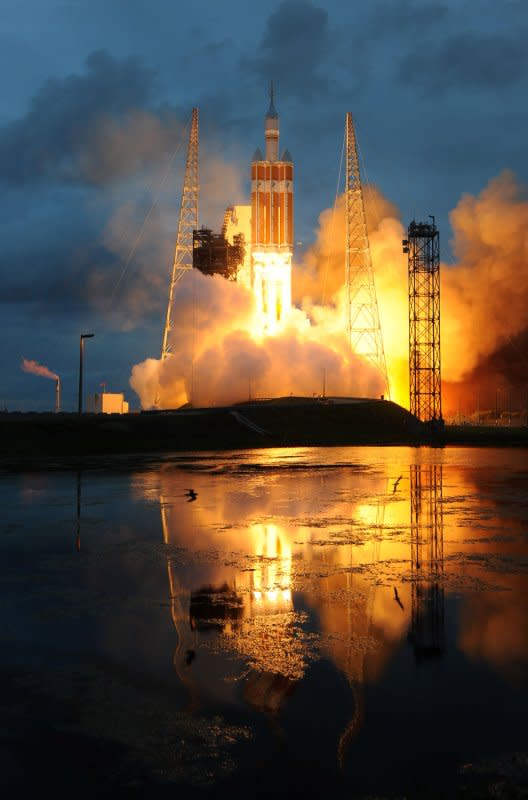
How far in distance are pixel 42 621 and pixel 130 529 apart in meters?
8.29

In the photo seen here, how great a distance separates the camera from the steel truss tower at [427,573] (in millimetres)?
10156

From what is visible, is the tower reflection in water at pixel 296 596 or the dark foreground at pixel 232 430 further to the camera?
the dark foreground at pixel 232 430

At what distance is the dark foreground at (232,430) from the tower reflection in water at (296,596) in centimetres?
3170

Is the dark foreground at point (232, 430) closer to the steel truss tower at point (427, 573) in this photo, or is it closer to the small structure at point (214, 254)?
the small structure at point (214, 254)

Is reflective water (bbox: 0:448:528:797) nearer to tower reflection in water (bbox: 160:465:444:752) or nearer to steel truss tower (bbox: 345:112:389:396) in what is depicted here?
tower reflection in water (bbox: 160:465:444:752)

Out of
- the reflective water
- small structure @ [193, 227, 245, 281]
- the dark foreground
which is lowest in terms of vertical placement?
the reflective water

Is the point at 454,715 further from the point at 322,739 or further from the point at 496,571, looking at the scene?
the point at 496,571

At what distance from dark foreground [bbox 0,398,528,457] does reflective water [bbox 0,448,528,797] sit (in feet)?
105

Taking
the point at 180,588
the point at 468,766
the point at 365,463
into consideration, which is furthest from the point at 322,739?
the point at 365,463

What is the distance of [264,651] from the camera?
31.6 ft

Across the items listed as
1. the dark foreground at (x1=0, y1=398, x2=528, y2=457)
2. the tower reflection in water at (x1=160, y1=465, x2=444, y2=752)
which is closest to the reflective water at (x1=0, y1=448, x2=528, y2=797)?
the tower reflection in water at (x1=160, y1=465, x2=444, y2=752)

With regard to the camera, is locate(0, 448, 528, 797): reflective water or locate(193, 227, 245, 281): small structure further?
locate(193, 227, 245, 281): small structure

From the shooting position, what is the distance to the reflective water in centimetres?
671

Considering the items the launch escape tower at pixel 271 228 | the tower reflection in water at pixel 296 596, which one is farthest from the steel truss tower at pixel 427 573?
the launch escape tower at pixel 271 228
